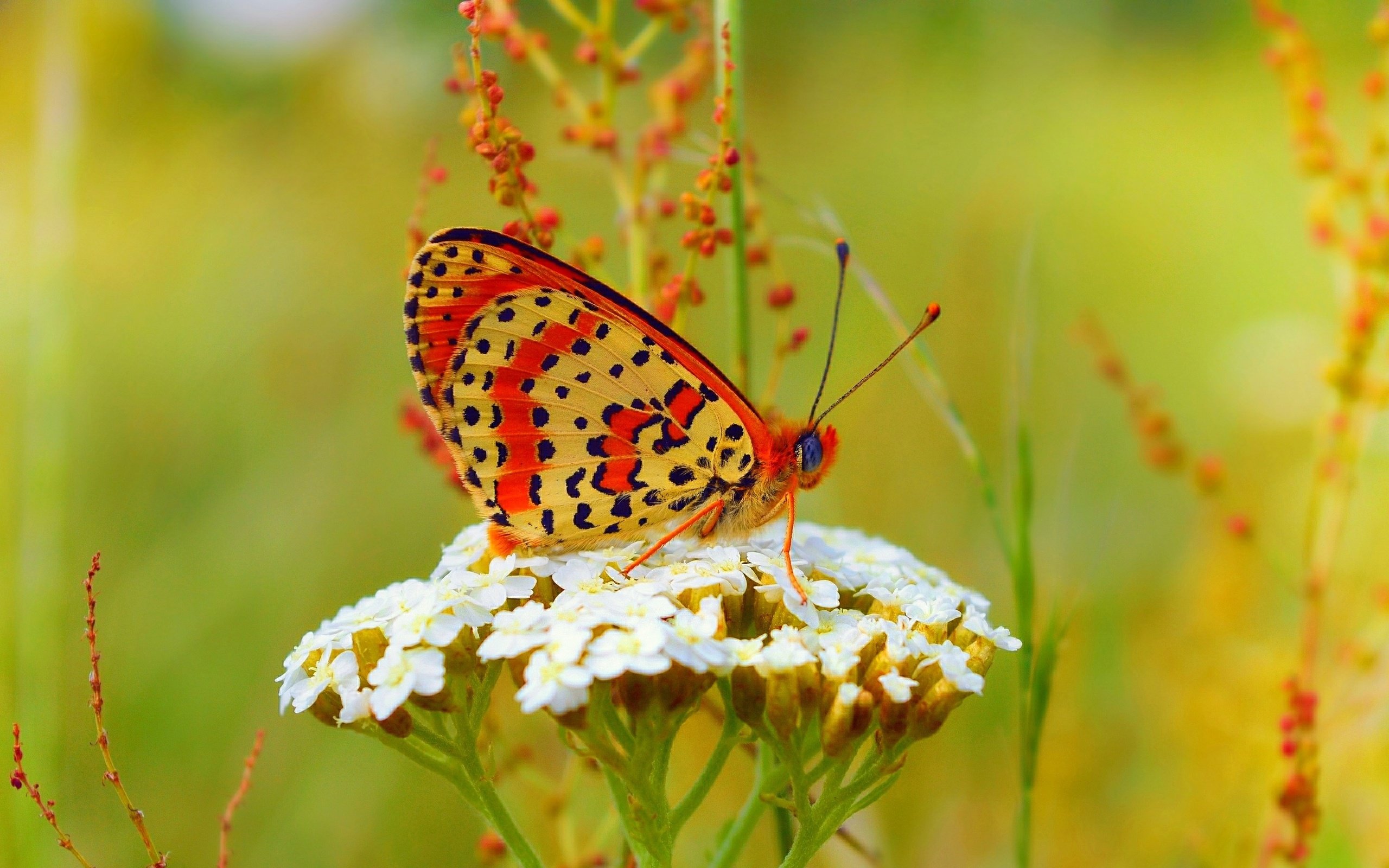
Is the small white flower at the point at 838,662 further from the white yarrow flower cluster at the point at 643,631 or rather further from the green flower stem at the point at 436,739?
the green flower stem at the point at 436,739

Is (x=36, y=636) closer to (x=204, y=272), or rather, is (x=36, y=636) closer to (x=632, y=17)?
(x=204, y=272)

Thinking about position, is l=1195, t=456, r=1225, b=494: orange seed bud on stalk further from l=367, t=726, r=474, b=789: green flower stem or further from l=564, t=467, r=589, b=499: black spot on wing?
l=367, t=726, r=474, b=789: green flower stem

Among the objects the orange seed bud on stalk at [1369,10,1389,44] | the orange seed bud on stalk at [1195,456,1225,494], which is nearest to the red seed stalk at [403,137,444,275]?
the orange seed bud on stalk at [1195,456,1225,494]

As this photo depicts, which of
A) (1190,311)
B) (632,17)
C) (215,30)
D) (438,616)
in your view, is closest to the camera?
(438,616)

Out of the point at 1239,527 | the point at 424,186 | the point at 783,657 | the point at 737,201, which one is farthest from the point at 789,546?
the point at 1239,527

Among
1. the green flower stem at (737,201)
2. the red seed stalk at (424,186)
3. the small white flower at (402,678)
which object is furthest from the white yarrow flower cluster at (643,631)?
the red seed stalk at (424,186)

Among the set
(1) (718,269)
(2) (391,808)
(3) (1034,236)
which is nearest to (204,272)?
(1) (718,269)

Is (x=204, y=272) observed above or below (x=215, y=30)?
below
